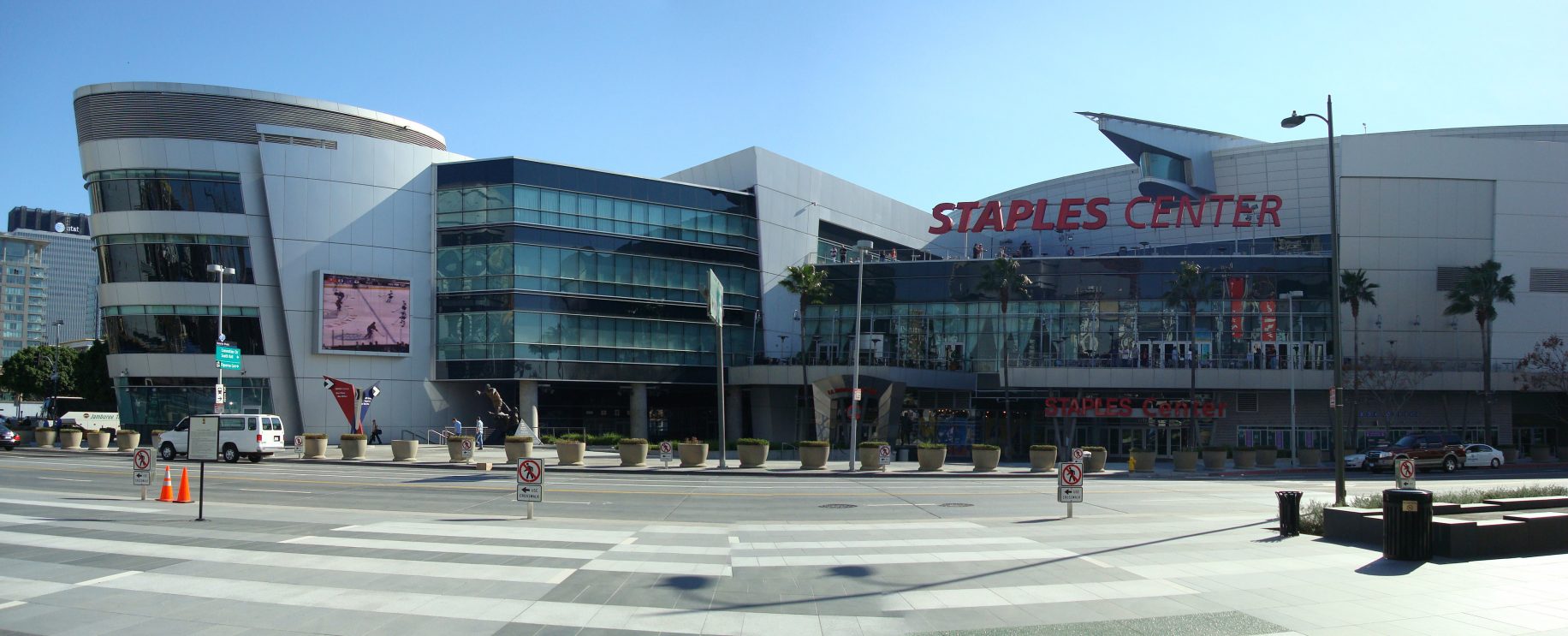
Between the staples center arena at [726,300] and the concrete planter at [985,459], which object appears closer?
the concrete planter at [985,459]

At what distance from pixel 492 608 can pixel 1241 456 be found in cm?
4382

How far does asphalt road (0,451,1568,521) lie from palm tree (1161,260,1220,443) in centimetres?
2143

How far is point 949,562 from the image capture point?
14.4 m

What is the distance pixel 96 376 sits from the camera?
79.2m

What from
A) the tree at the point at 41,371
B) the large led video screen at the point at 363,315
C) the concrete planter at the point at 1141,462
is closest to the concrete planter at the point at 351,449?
the large led video screen at the point at 363,315

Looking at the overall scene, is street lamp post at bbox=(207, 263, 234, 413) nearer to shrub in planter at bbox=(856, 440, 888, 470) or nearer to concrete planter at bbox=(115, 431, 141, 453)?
concrete planter at bbox=(115, 431, 141, 453)

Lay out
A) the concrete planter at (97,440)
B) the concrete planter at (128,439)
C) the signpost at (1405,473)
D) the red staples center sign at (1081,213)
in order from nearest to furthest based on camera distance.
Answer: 1. the signpost at (1405,473)
2. the concrete planter at (128,439)
3. the concrete planter at (97,440)
4. the red staples center sign at (1081,213)

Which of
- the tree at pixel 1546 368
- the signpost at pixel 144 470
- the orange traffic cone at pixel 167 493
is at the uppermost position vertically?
the tree at pixel 1546 368

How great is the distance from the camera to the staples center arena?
2140 inches

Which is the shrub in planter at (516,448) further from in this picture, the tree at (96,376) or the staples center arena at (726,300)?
the tree at (96,376)

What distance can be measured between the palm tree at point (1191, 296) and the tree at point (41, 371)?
310 ft

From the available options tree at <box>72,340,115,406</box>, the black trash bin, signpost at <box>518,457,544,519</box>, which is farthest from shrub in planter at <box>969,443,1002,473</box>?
tree at <box>72,340,115,406</box>

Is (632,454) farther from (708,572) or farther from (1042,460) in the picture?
(708,572)

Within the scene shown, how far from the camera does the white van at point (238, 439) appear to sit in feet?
127
